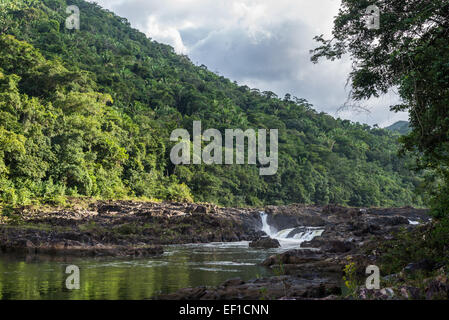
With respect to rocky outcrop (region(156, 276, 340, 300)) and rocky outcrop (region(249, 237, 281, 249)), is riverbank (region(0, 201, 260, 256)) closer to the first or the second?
rocky outcrop (region(249, 237, 281, 249))

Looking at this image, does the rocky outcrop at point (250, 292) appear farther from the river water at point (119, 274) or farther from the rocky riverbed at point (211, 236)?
the river water at point (119, 274)

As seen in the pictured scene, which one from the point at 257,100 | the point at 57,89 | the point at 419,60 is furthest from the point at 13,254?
the point at 257,100

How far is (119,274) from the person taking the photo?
44.7 feet

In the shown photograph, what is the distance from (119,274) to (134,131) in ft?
146

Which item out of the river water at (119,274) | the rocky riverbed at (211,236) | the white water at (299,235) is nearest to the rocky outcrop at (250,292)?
the rocky riverbed at (211,236)

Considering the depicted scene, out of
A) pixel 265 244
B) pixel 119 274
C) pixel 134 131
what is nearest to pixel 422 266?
pixel 119 274

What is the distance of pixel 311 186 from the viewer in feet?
241

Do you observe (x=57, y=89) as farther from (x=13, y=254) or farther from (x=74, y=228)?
(x=13, y=254)

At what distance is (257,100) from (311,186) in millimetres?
43890

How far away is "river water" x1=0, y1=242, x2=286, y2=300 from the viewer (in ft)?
34.3

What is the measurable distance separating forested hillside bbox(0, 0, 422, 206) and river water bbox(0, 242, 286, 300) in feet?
29.1

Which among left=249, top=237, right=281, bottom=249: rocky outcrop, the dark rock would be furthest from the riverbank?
the dark rock

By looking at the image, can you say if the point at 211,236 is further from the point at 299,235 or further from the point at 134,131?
the point at 134,131
